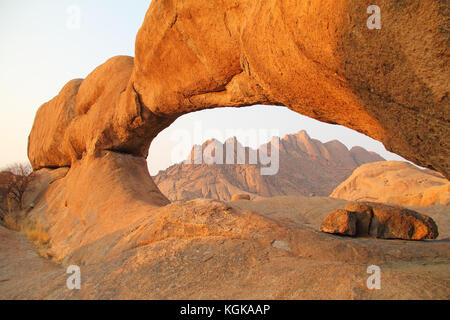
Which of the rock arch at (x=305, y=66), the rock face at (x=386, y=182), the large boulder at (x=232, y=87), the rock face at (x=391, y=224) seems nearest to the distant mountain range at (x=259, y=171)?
the rock face at (x=386, y=182)

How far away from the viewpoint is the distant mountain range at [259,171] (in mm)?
28250

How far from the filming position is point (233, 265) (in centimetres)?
226

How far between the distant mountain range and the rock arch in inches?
828

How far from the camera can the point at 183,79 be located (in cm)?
464

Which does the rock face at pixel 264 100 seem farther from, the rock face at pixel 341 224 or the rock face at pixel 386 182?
the rock face at pixel 386 182

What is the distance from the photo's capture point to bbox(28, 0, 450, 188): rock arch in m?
1.68

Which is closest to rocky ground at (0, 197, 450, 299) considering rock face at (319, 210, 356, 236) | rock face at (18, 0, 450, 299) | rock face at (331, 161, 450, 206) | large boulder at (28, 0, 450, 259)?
rock face at (18, 0, 450, 299)

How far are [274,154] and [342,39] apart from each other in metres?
32.8

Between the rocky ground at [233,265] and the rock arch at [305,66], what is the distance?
2.90 feet

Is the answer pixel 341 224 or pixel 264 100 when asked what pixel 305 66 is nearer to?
pixel 264 100

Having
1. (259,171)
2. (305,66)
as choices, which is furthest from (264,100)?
(259,171)

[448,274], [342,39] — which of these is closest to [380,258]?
[448,274]

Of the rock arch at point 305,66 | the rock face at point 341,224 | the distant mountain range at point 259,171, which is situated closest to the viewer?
the rock arch at point 305,66
